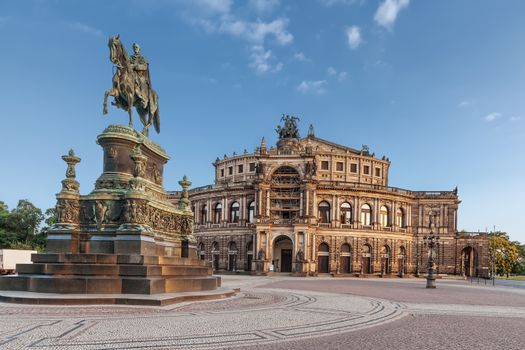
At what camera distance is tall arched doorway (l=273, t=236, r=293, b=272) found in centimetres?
7025

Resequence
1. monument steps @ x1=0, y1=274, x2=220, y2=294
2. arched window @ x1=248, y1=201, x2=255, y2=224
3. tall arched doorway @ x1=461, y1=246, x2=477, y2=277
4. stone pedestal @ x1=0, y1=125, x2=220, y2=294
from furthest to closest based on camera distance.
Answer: tall arched doorway @ x1=461, y1=246, x2=477, y2=277
arched window @ x1=248, y1=201, x2=255, y2=224
stone pedestal @ x1=0, y1=125, x2=220, y2=294
monument steps @ x1=0, y1=274, x2=220, y2=294

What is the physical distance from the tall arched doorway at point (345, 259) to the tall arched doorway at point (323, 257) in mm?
2093

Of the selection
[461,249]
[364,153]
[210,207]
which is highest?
[364,153]

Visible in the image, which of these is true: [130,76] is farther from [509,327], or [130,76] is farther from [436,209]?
[436,209]

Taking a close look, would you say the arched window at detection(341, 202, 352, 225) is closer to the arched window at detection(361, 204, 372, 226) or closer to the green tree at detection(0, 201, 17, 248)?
the arched window at detection(361, 204, 372, 226)

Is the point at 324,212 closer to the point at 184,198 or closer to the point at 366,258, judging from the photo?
the point at 366,258

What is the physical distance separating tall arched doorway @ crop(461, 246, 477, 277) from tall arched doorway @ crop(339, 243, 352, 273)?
2093cm

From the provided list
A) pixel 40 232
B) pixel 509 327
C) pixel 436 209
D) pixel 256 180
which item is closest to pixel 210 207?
pixel 256 180

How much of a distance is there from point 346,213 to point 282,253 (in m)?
11.3

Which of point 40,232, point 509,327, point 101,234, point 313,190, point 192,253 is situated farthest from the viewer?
point 40,232

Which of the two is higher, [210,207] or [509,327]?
[210,207]

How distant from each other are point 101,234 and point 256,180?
5050cm

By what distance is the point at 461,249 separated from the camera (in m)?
76.9

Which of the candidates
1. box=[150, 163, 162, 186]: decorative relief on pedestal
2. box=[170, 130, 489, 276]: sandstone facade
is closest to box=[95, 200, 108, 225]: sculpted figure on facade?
box=[150, 163, 162, 186]: decorative relief on pedestal
